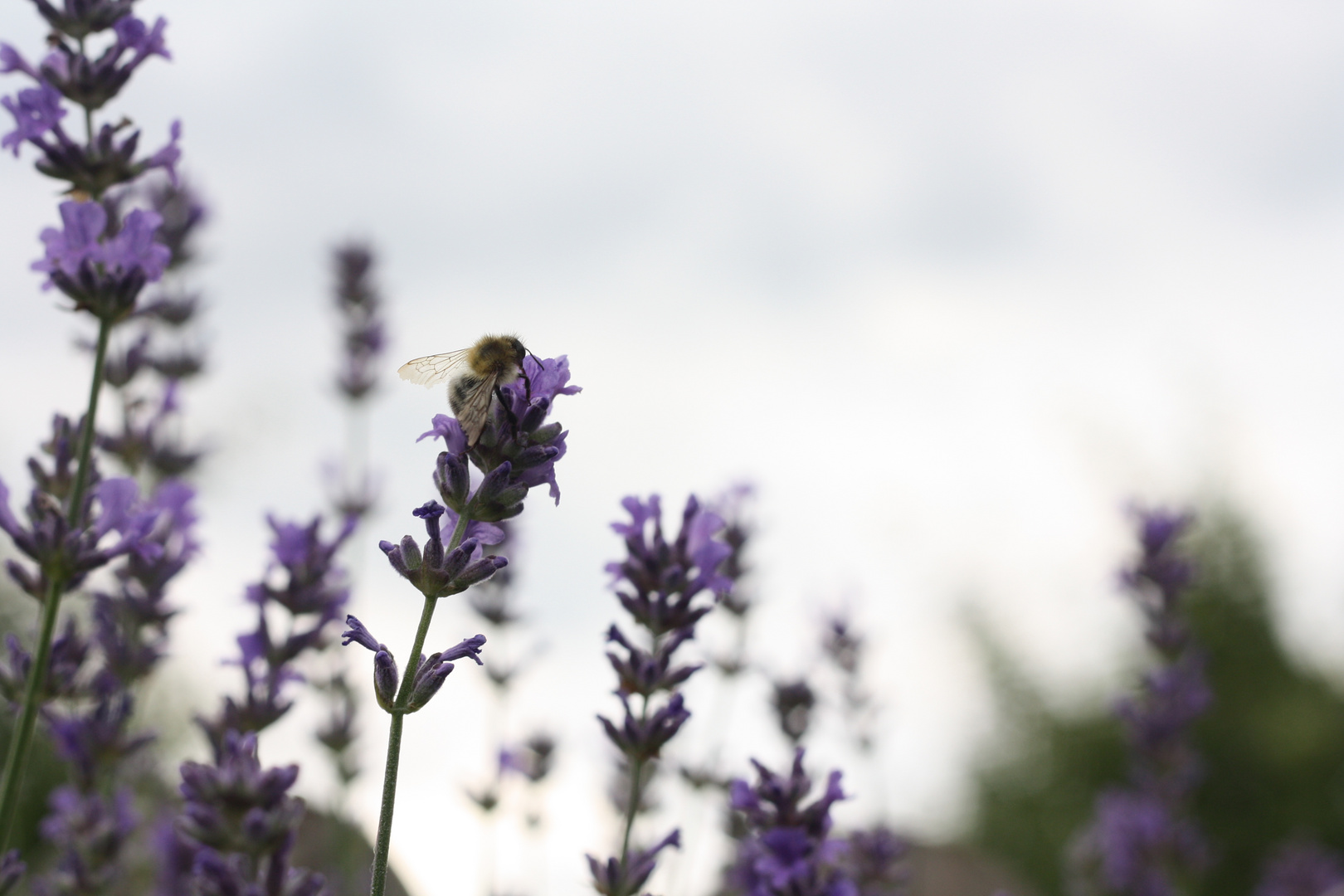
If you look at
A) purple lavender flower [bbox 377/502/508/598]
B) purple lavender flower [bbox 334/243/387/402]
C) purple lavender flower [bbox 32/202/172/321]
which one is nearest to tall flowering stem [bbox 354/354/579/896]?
purple lavender flower [bbox 377/502/508/598]

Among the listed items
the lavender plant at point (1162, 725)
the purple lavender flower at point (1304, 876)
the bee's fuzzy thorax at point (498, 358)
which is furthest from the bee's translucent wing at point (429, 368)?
the purple lavender flower at point (1304, 876)

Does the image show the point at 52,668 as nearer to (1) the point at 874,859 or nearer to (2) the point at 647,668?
(2) the point at 647,668

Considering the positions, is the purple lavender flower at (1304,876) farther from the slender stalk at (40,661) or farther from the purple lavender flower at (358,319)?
the slender stalk at (40,661)

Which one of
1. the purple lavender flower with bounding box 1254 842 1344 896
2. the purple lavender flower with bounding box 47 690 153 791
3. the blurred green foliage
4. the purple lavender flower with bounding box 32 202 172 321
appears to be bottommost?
the purple lavender flower with bounding box 47 690 153 791

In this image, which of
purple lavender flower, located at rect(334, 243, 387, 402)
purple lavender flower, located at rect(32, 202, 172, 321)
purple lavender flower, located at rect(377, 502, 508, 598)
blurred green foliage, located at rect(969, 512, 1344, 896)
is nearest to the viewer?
purple lavender flower, located at rect(377, 502, 508, 598)

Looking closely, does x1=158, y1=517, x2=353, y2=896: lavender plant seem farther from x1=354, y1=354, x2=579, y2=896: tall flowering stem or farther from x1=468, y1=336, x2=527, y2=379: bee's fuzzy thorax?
x1=468, y1=336, x2=527, y2=379: bee's fuzzy thorax

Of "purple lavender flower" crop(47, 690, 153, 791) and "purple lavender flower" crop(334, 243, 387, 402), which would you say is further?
"purple lavender flower" crop(334, 243, 387, 402)
